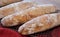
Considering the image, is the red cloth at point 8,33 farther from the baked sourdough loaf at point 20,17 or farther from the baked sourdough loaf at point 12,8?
the baked sourdough loaf at point 12,8

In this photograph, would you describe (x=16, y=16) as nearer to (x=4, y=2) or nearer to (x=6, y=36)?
(x=6, y=36)

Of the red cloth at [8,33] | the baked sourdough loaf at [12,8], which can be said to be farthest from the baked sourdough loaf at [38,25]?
the baked sourdough loaf at [12,8]

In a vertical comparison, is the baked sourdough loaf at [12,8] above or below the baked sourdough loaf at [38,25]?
below

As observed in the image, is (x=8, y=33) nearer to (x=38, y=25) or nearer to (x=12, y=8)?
(x=38, y=25)

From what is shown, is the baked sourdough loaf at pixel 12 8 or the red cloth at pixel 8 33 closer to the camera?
the red cloth at pixel 8 33

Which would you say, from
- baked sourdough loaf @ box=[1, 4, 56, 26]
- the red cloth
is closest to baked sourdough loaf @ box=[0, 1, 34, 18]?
baked sourdough loaf @ box=[1, 4, 56, 26]

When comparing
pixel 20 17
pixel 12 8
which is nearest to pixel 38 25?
pixel 20 17

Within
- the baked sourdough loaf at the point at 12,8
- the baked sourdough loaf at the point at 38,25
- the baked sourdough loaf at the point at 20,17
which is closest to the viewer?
the baked sourdough loaf at the point at 38,25

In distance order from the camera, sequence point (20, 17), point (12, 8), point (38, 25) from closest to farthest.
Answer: point (38, 25)
point (20, 17)
point (12, 8)

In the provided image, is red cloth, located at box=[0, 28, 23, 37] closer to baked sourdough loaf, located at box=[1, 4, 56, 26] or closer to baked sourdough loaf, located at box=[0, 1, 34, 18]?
baked sourdough loaf, located at box=[1, 4, 56, 26]

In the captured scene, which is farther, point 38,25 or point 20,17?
point 20,17

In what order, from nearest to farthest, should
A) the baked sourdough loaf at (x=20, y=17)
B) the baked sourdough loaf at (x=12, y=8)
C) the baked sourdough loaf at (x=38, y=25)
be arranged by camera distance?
1. the baked sourdough loaf at (x=38, y=25)
2. the baked sourdough loaf at (x=20, y=17)
3. the baked sourdough loaf at (x=12, y=8)
